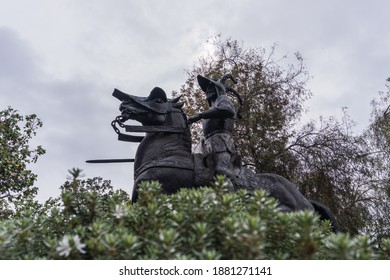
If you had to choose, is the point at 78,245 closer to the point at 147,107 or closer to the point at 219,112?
the point at 147,107

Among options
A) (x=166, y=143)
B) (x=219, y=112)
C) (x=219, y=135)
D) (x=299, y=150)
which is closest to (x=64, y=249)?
(x=166, y=143)

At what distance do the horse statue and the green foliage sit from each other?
2.86 meters

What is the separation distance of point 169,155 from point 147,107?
71 centimetres

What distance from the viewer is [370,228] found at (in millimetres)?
13766

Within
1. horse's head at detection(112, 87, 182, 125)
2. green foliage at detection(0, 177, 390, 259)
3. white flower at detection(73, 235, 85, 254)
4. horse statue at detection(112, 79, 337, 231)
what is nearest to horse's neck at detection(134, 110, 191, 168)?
horse statue at detection(112, 79, 337, 231)

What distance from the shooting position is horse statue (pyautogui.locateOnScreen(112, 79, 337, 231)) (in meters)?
5.75

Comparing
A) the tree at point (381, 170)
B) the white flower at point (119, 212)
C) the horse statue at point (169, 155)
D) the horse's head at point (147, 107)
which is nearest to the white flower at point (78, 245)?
the white flower at point (119, 212)

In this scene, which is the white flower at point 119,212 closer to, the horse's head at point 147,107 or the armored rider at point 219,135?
the armored rider at point 219,135

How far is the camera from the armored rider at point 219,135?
5984mm

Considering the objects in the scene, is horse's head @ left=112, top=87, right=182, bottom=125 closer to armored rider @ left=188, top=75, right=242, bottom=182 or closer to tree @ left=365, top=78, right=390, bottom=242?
armored rider @ left=188, top=75, right=242, bottom=182

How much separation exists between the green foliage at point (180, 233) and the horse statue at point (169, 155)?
9.37 feet

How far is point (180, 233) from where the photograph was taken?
2391 mm
